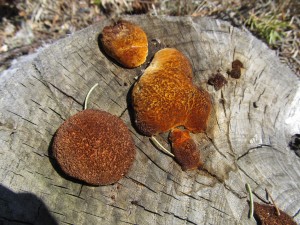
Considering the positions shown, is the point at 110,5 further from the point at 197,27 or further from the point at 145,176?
the point at 145,176

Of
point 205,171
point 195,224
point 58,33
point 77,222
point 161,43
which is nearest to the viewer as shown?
point 77,222

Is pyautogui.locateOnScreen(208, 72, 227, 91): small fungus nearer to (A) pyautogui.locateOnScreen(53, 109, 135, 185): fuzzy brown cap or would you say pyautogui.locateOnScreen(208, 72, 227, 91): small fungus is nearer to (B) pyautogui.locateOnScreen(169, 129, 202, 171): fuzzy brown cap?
(B) pyautogui.locateOnScreen(169, 129, 202, 171): fuzzy brown cap

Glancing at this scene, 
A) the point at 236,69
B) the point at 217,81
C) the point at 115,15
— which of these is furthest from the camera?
the point at 115,15

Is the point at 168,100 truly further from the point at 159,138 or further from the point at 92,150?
the point at 92,150

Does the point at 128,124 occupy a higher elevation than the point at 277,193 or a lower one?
higher

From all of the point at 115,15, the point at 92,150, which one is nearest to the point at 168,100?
the point at 92,150

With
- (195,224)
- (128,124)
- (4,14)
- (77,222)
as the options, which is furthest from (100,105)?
(4,14)

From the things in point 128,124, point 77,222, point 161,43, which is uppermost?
point 161,43
